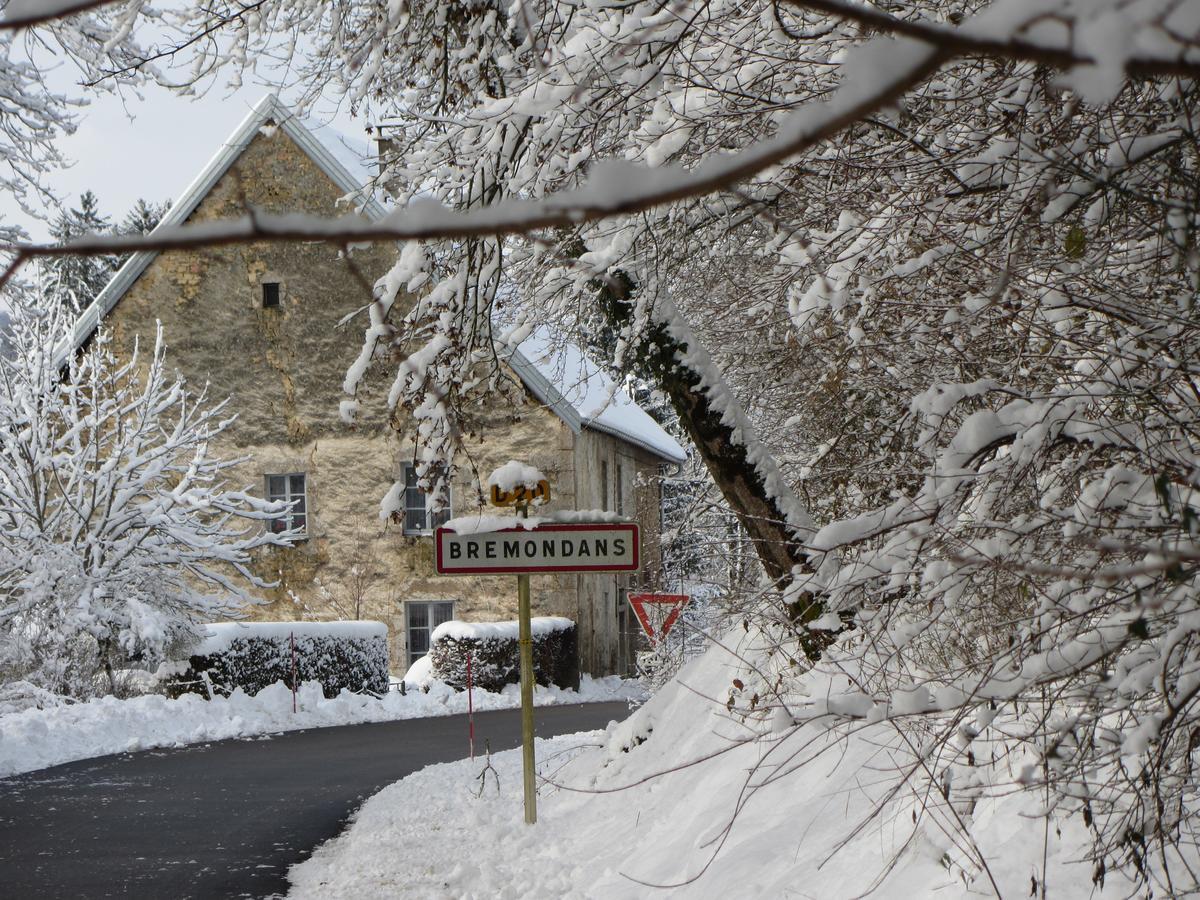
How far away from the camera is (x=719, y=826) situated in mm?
5457

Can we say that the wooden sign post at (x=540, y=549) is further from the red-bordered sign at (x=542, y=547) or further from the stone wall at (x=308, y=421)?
the stone wall at (x=308, y=421)

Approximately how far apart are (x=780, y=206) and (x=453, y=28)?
2202 millimetres

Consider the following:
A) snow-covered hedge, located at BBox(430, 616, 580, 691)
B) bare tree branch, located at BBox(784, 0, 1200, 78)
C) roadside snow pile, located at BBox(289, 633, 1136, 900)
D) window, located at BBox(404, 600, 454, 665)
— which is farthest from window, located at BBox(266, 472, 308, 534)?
bare tree branch, located at BBox(784, 0, 1200, 78)

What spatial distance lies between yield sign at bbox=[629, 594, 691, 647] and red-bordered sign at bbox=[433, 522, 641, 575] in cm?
378

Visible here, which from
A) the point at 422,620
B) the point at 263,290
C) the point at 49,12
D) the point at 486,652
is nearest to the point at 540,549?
the point at 49,12

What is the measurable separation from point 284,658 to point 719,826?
15.9 m

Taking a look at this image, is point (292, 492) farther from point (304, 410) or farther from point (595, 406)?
point (595, 406)

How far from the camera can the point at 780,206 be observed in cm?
580

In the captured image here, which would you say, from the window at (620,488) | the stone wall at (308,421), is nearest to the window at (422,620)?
the stone wall at (308,421)

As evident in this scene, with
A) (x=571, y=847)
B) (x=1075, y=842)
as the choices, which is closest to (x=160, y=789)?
(x=571, y=847)

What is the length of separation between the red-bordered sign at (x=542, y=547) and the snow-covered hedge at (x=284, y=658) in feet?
39.9

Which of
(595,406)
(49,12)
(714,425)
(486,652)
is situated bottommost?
(486,652)

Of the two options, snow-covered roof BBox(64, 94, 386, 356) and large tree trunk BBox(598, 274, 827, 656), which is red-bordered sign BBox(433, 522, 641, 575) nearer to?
large tree trunk BBox(598, 274, 827, 656)

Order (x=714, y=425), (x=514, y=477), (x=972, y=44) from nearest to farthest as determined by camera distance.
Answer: (x=972, y=44) < (x=714, y=425) < (x=514, y=477)
